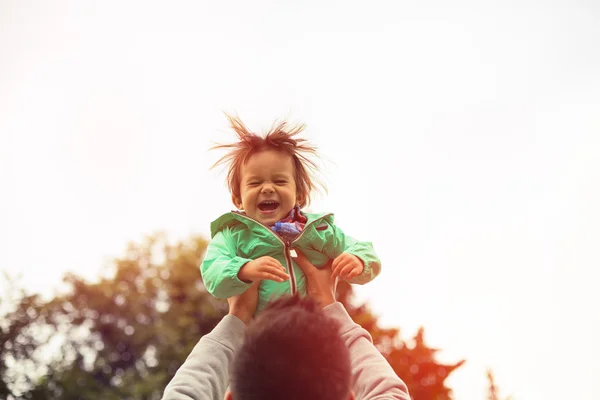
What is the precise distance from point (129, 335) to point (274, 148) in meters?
8.66

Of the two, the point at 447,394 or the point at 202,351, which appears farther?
the point at 447,394


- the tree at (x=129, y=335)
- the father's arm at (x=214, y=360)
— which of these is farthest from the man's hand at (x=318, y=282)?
the tree at (x=129, y=335)

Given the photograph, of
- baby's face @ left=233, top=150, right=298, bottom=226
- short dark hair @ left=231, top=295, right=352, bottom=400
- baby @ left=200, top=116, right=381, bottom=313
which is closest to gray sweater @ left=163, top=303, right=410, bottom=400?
baby @ left=200, top=116, right=381, bottom=313

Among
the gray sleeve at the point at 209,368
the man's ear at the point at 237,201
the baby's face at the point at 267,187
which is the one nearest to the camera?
the gray sleeve at the point at 209,368

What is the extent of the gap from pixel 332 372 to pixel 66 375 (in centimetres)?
893

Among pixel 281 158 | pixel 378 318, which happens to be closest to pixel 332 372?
pixel 281 158

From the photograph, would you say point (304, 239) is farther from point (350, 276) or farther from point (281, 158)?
point (281, 158)

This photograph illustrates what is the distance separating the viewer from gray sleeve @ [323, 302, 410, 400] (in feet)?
4.31

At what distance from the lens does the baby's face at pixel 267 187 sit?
1930 millimetres

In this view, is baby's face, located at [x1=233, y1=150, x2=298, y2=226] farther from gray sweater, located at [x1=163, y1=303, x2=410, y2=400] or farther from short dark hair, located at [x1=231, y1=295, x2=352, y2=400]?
short dark hair, located at [x1=231, y1=295, x2=352, y2=400]

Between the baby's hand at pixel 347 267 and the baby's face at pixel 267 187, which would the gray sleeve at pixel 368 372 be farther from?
the baby's face at pixel 267 187

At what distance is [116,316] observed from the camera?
9.95 metres

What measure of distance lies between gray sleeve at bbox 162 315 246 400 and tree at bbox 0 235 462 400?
22.1 ft

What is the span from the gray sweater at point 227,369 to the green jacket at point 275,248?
137 mm
